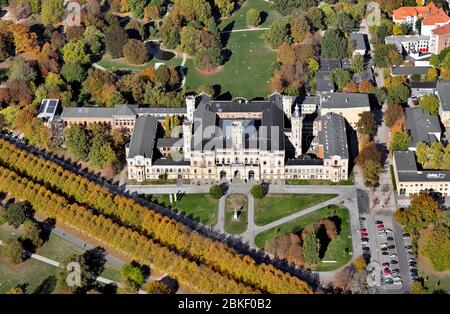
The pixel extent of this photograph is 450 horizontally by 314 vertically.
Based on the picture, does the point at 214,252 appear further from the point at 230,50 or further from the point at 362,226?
the point at 230,50

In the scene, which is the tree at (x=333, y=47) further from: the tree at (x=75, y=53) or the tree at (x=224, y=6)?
the tree at (x=75, y=53)

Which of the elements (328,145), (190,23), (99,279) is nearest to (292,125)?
(328,145)

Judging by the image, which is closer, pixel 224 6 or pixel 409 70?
pixel 409 70

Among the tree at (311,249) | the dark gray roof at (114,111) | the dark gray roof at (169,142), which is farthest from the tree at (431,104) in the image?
the dark gray roof at (169,142)

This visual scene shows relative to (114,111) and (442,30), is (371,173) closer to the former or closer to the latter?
(114,111)

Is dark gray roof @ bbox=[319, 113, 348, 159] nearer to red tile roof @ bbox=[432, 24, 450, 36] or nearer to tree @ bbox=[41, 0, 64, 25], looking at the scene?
red tile roof @ bbox=[432, 24, 450, 36]

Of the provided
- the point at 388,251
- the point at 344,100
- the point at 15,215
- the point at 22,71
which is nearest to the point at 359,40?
the point at 344,100

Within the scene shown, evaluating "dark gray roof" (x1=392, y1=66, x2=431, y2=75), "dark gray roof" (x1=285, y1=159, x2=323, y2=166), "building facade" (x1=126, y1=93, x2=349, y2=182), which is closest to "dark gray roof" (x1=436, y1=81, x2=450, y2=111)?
"dark gray roof" (x1=392, y1=66, x2=431, y2=75)
